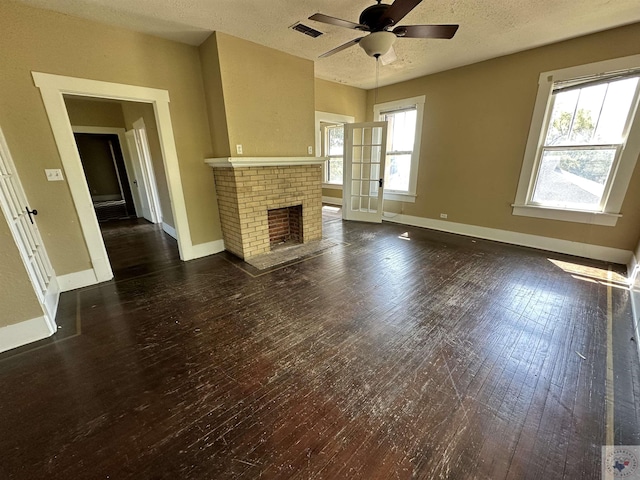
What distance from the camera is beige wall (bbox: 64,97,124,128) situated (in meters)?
5.14

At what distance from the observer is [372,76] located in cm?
475

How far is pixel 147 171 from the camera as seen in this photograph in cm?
523

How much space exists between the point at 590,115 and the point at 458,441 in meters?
4.31

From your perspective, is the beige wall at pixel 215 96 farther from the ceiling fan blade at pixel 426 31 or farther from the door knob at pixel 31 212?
the ceiling fan blade at pixel 426 31


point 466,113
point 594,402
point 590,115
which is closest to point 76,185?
point 594,402

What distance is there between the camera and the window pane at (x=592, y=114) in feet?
10.2

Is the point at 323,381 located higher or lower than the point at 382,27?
lower

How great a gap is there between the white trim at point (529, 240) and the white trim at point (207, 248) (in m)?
3.75

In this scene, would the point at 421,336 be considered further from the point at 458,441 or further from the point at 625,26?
the point at 625,26

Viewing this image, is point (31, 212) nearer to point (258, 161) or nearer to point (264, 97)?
point (258, 161)

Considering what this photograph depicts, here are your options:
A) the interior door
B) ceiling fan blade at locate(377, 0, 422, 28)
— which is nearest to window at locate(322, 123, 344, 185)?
the interior door

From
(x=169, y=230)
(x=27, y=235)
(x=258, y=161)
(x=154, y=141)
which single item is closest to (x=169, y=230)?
(x=169, y=230)

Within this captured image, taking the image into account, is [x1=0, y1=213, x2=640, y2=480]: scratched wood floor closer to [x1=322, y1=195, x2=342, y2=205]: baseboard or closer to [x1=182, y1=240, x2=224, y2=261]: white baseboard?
[x1=182, y1=240, x2=224, y2=261]: white baseboard

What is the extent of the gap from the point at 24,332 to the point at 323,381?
7.92 ft
